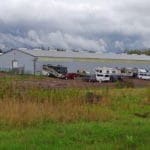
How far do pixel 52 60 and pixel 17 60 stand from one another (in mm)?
7328

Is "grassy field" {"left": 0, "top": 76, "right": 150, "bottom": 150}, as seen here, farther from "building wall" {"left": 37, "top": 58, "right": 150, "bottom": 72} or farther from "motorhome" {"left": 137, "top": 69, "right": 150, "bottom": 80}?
"building wall" {"left": 37, "top": 58, "right": 150, "bottom": 72}

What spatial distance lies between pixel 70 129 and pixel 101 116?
3.41 metres

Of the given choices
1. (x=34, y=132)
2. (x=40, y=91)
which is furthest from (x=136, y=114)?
(x=34, y=132)

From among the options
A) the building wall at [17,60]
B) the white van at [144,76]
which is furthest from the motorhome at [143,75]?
the building wall at [17,60]

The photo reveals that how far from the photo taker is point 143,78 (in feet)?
276

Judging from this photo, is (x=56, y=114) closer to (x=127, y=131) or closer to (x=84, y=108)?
(x=84, y=108)

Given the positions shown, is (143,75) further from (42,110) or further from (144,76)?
(42,110)

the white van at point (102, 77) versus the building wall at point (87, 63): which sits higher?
the building wall at point (87, 63)

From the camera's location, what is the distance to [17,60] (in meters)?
90.6

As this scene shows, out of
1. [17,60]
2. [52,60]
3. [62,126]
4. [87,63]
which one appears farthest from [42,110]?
[87,63]

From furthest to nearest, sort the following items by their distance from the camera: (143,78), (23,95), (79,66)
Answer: (79,66)
(143,78)
(23,95)

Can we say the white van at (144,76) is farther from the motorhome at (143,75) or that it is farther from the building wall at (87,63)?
the building wall at (87,63)

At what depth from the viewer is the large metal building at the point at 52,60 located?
85375mm

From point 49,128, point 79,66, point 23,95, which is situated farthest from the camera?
point 79,66
